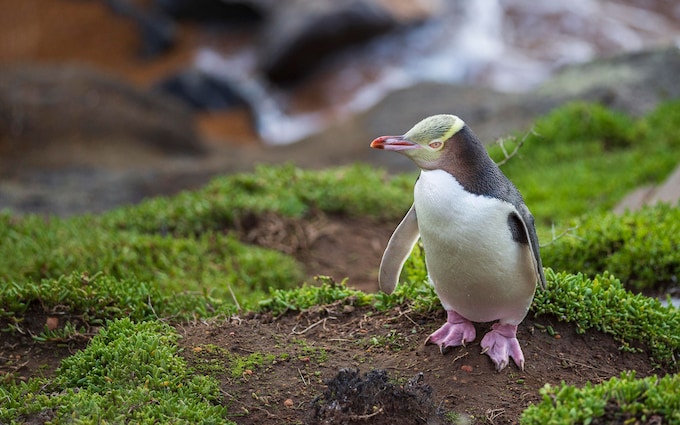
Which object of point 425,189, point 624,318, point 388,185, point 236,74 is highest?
point 425,189

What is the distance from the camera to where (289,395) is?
3375 millimetres

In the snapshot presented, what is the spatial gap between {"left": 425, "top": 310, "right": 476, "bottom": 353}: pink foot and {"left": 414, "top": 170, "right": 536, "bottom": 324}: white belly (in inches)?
4.5

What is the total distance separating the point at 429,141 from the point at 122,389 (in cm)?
162

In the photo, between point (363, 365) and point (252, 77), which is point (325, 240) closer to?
point (363, 365)

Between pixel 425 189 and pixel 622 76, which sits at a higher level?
pixel 425 189

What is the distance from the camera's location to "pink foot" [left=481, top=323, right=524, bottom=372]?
3455 millimetres

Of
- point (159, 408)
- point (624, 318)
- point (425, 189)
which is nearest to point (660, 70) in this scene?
point (624, 318)

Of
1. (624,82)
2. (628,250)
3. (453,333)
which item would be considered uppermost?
(453,333)

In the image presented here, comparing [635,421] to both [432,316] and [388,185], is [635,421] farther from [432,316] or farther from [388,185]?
[388,185]

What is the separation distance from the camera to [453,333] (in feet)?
11.8

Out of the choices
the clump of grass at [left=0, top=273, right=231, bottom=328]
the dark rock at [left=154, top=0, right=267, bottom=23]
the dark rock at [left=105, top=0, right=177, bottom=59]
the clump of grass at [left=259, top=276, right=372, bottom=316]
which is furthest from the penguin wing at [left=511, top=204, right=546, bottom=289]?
the dark rock at [left=154, top=0, right=267, bottom=23]

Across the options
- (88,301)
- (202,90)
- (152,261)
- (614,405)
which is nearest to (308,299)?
(88,301)

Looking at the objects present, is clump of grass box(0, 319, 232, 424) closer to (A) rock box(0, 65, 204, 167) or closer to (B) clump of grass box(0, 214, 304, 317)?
(B) clump of grass box(0, 214, 304, 317)

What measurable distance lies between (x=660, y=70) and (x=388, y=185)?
4882mm
